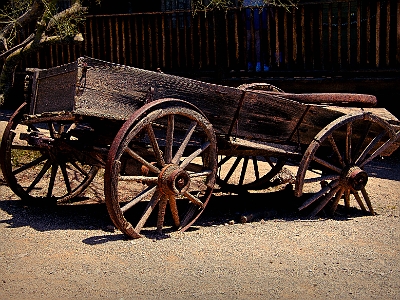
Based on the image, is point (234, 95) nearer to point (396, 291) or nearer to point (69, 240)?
point (69, 240)

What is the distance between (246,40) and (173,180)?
622 centimetres

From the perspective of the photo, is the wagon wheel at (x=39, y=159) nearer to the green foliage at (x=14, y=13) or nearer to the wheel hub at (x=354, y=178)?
the green foliage at (x=14, y=13)

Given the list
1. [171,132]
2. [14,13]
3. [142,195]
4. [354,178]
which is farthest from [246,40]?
[142,195]

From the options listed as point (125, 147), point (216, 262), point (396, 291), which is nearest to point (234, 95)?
point (125, 147)

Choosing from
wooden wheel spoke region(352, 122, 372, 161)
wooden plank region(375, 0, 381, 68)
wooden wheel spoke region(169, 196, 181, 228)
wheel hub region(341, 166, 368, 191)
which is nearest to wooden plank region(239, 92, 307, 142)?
wheel hub region(341, 166, 368, 191)

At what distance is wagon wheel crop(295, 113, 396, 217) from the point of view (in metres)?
5.95

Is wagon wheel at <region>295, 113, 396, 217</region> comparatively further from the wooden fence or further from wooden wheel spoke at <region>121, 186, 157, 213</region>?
the wooden fence

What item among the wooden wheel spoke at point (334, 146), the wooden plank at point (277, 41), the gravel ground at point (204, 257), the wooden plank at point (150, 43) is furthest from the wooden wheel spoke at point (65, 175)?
the wooden plank at point (150, 43)

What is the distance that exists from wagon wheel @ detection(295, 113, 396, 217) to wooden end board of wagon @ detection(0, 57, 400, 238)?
0.04ft

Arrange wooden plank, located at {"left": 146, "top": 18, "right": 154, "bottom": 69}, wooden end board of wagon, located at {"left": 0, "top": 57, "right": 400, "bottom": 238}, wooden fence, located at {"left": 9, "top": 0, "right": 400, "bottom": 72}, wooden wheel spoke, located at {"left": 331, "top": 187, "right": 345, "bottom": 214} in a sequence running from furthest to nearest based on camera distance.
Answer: wooden plank, located at {"left": 146, "top": 18, "right": 154, "bottom": 69}, wooden fence, located at {"left": 9, "top": 0, "right": 400, "bottom": 72}, wooden wheel spoke, located at {"left": 331, "top": 187, "right": 345, "bottom": 214}, wooden end board of wagon, located at {"left": 0, "top": 57, "right": 400, "bottom": 238}

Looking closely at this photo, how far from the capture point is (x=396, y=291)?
12.4ft

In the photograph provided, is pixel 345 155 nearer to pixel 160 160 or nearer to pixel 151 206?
pixel 160 160

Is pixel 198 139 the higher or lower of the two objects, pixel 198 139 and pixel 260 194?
the higher

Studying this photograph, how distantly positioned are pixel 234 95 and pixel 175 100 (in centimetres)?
79
